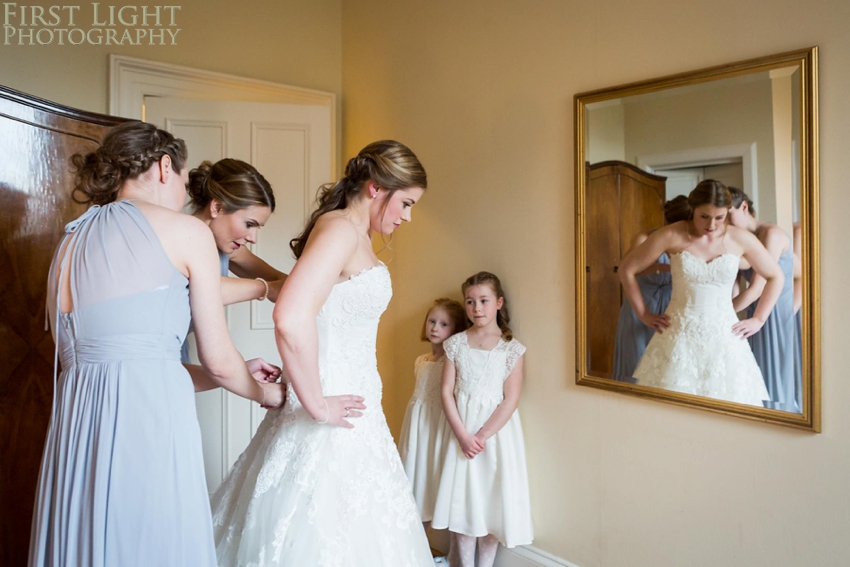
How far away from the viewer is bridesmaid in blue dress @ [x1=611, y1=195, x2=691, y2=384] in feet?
7.19

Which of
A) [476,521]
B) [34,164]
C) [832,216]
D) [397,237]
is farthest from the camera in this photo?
[397,237]

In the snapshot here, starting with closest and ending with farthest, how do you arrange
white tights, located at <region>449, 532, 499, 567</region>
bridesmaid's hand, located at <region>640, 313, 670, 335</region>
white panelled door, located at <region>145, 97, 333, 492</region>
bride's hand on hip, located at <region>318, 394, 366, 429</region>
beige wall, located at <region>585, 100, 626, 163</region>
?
bride's hand on hip, located at <region>318, 394, 366, 429</region> < bridesmaid's hand, located at <region>640, 313, 670, 335</region> < beige wall, located at <region>585, 100, 626, 163</region> < white tights, located at <region>449, 532, 499, 567</region> < white panelled door, located at <region>145, 97, 333, 492</region>

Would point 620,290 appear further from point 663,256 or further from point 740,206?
point 740,206

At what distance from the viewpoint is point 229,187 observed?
2068 millimetres

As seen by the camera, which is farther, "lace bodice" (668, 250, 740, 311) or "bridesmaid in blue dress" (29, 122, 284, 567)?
"lace bodice" (668, 250, 740, 311)

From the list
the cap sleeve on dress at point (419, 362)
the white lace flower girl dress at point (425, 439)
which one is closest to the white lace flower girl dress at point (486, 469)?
the white lace flower girl dress at point (425, 439)

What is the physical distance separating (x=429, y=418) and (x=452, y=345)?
1.14ft

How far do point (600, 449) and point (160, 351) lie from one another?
1615 mm

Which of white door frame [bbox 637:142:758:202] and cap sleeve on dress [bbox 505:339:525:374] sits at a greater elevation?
white door frame [bbox 637:142:758:202]

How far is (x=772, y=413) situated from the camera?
195 cm

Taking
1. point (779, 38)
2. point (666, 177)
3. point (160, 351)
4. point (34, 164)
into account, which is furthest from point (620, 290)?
point (34, 164)

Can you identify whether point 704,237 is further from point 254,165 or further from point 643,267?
point 254,165

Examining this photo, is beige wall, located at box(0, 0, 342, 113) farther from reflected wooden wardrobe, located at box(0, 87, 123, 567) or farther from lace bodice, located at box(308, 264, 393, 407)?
lace bodice, located at box(308, 264, 393, 407)

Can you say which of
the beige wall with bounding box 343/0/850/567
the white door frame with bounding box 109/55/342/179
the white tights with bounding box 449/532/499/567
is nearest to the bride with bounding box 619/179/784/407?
the beige wall with bounding box 343/0/850/567
